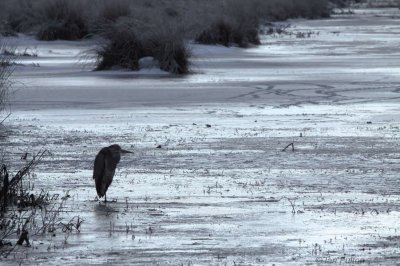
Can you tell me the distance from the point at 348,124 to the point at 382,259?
10164 millimetres

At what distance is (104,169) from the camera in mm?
11281

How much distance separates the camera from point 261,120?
19609mm

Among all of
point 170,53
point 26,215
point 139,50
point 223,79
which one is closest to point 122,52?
point 139,50

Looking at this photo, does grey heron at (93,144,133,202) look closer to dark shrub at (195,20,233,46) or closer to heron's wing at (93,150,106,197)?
heron's wing at (93,150,106,197)

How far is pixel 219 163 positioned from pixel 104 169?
10.9 ft

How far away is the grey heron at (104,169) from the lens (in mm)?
11227

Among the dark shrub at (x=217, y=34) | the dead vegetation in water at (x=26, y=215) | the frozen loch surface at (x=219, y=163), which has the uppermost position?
the dead vegetation in water at (x=26, y=215)

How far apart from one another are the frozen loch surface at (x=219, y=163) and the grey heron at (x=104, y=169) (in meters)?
0.19

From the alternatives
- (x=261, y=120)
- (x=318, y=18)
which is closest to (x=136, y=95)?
(x=261, y=120)

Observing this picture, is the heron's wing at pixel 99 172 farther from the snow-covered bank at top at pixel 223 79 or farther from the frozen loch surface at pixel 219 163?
the snow-covered bank at top at pixel 223 79

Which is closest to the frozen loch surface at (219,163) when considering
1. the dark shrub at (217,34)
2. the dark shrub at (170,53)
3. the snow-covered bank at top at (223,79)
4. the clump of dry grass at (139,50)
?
the snow-covered bank at top at (223,79)

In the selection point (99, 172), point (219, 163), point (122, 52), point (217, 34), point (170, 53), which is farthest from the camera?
point (217, 34)

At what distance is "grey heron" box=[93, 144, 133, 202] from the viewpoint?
11.2m

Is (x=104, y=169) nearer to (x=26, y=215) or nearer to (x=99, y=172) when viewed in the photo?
(x=99, y=172)
